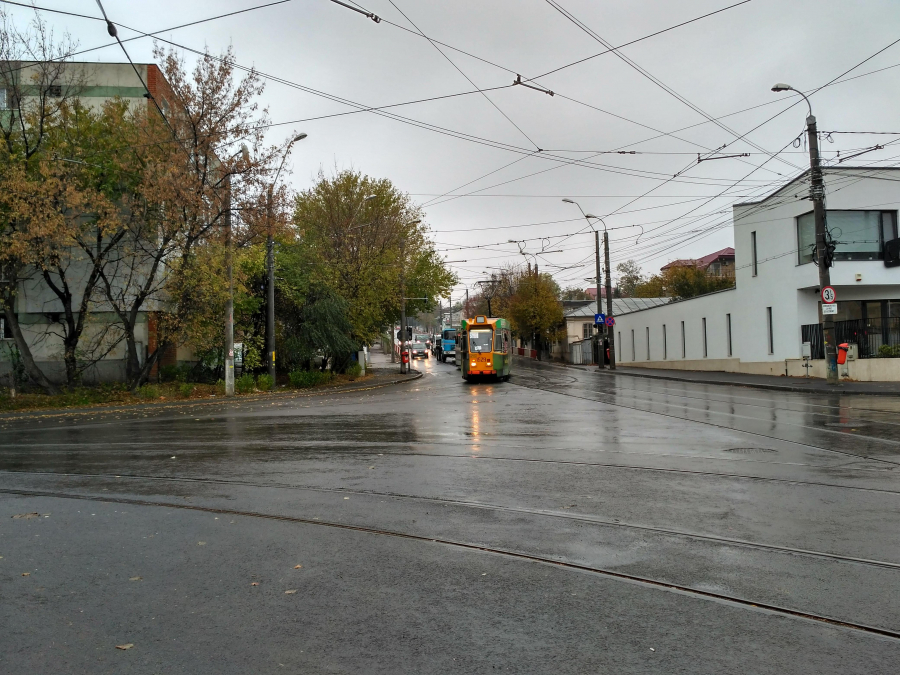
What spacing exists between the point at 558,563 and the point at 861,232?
30154 millimetres

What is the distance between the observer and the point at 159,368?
32438mm

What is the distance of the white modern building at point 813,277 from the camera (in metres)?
28.9

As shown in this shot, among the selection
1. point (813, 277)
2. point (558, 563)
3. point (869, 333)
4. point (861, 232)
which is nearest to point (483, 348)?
point (813, 277)

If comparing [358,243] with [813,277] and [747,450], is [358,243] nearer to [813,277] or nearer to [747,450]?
[813,277]

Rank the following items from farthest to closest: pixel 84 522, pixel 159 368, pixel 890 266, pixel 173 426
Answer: pixel 159 368 < pixel 890 266 < pixel 173 426 < pixel 84 522

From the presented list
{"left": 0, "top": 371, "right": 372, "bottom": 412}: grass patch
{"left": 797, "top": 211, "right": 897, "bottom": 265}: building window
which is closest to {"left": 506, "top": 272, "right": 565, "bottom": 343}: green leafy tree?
{"left": 797, "top": 211, "right": 897, "bottom": 265}: building window

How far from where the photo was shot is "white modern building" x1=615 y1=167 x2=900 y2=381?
28.9m

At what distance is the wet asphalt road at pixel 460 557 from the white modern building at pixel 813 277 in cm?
1867

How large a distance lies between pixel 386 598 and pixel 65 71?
100 ft

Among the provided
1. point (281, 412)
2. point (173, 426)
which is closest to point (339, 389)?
point (281, 412)

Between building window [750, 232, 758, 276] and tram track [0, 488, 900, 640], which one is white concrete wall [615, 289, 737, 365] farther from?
tram track [0, 488, 900, 640]

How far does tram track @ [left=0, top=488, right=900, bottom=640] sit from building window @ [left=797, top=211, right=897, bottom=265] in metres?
28.6

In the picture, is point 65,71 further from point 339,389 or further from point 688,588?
point 688,588

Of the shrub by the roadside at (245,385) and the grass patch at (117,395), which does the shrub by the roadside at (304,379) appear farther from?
the shrub by the roadside at (245,385)
